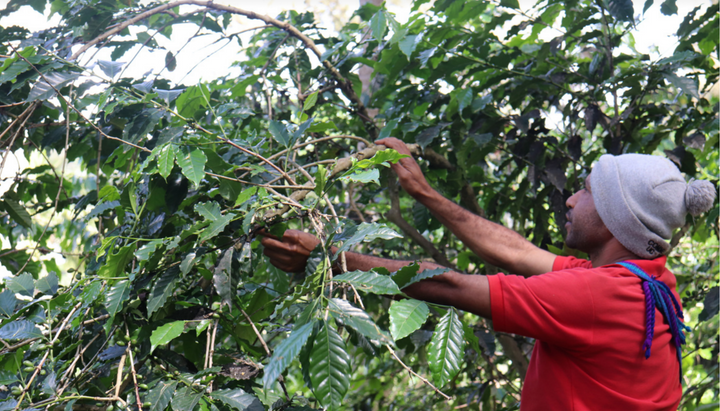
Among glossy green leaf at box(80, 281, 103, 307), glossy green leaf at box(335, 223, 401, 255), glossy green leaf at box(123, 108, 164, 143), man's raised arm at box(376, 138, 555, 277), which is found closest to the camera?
glossy green leaf at box(335, 223, 401, 255)

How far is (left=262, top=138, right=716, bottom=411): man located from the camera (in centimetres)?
134

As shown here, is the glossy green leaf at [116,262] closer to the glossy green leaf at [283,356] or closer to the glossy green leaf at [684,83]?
the glossy green leaf at [283,356]

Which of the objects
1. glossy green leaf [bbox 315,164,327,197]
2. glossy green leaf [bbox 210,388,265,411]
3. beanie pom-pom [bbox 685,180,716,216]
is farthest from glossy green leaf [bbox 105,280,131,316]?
beanie pom-pom [bbox 685,180,716,216]

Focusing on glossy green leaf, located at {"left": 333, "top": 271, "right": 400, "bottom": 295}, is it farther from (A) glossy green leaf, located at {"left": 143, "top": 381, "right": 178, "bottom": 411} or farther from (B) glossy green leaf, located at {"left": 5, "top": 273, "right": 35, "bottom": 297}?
(B) glossy green leaf, located at {"left": 5, "top": 273, "right": 35, "bottom": 297}

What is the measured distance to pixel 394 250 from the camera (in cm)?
301

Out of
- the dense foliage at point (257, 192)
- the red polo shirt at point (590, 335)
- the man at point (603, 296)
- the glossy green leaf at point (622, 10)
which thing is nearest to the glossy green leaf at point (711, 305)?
the dense foliage at point (257, 192)

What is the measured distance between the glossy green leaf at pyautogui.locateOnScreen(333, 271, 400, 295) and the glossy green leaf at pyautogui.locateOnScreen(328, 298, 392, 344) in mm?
49

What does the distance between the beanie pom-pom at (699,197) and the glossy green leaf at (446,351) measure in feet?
3.38

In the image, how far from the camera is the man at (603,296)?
4.41ft

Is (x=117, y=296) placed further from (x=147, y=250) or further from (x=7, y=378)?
(x=7, y=378)

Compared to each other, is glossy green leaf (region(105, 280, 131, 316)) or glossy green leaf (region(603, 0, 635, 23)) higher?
glossy green leaf (region(603, 0, 635, 23))

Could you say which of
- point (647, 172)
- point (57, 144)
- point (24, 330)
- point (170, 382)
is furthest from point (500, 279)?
point (57, 144)

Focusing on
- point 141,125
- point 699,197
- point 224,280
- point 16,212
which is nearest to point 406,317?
point 224,280

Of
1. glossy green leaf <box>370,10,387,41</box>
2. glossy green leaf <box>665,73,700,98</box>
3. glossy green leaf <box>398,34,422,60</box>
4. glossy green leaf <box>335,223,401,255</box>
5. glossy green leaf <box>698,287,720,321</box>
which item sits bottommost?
glossy green leaf <box>698,287,720,321</box>
